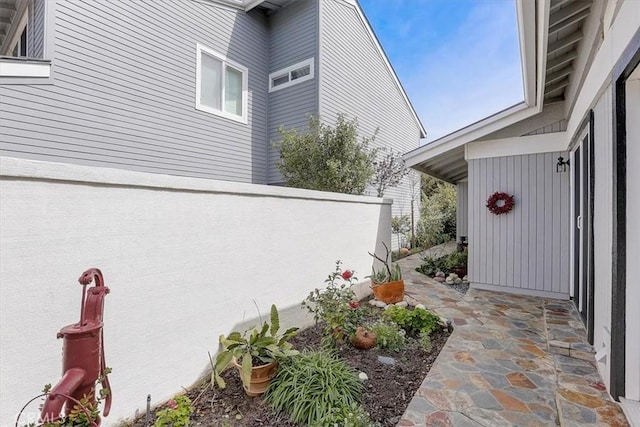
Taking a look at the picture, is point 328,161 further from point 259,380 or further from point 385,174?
point 259,380

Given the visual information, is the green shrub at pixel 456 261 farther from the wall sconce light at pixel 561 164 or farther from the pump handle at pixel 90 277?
the pump handle at pixel 90 277

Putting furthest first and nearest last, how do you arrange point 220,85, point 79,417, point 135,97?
point 220,85, point 135,97, point 79,417

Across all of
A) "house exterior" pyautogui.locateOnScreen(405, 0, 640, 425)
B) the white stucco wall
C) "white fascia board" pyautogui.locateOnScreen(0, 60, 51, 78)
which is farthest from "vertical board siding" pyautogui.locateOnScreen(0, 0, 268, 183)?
"house exterior" pyautogui.locateOnScreen(405, 0, 640, 425)

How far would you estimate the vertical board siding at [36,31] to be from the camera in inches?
211

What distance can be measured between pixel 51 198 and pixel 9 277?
47 cm

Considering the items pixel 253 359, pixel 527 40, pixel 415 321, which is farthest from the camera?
pixel 415 321

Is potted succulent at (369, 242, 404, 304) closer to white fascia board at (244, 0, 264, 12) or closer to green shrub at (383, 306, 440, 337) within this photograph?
green shrub at (383, 306, 440, 337)

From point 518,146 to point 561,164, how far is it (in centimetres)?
74

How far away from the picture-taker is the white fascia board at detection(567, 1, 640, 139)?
6.73 ft

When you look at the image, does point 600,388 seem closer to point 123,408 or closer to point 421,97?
point 123,408

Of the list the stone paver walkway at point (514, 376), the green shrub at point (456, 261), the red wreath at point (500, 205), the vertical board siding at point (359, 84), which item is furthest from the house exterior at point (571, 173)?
the vertical board siding at point (359, 84)

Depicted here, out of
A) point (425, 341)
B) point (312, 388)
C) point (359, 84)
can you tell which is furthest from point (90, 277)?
point (359, 84)

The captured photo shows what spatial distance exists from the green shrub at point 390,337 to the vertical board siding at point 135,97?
5.33 meters

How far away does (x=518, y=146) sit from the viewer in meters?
5.70
